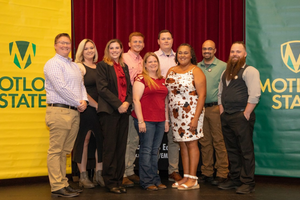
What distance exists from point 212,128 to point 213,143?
21cm

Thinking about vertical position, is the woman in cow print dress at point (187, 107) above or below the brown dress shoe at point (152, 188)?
above

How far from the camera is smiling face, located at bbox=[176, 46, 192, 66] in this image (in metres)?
Result: 3.46

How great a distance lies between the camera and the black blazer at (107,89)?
10.4 ft

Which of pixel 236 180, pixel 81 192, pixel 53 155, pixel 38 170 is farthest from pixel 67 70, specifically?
pixel 236 180

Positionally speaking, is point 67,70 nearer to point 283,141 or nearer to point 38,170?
point 38,170

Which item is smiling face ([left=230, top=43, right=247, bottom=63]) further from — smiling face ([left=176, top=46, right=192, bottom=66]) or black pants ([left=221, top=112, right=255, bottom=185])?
black pants ([left=221, top=112, right=255, bottom=185])

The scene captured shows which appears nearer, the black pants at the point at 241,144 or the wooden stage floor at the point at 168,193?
the wooden stage floor at the point at 168,193

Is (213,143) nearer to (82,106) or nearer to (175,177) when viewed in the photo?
(175,177)

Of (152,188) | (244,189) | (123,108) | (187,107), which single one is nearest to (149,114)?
(123,108)

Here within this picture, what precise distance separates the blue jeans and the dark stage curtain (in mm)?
1821

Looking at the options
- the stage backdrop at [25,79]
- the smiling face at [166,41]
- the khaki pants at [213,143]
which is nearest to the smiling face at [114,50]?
the smiling face at [166,41]

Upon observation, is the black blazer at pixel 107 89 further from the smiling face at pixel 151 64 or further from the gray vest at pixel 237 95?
the gray vest at pixel 237 95

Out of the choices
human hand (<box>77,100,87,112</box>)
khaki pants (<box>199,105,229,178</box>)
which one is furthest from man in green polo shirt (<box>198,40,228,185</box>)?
human hand (<box>77,100,87,112</box>)

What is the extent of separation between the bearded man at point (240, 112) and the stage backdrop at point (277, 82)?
0.70m
